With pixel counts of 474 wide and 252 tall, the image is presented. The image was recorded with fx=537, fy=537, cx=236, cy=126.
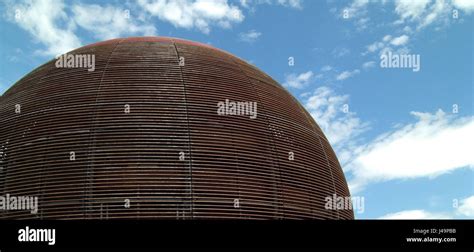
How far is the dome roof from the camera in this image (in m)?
13.2

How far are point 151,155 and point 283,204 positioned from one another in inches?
147

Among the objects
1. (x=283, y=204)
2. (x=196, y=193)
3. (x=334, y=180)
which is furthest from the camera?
(x=334, y=180)

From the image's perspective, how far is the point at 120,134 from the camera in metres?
13.8

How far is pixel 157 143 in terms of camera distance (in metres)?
13.7

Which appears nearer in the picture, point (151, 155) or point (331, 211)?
point (151, 155)

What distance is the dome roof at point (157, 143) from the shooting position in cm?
1316

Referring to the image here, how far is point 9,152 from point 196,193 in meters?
5.41

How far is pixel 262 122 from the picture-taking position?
608 inches

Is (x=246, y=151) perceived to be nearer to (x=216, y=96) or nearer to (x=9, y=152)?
(x=216, y=96)
